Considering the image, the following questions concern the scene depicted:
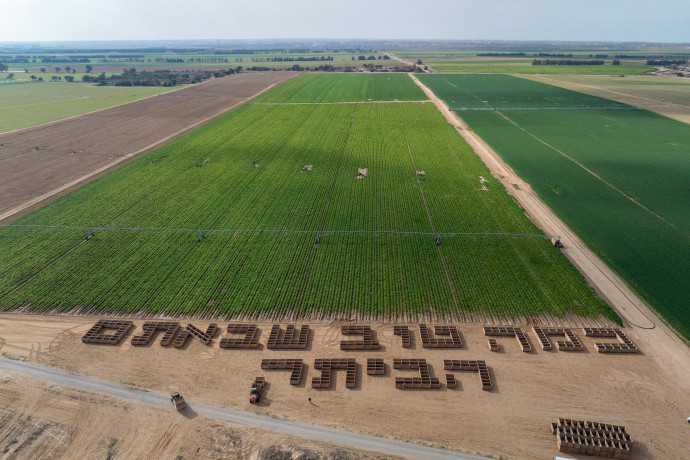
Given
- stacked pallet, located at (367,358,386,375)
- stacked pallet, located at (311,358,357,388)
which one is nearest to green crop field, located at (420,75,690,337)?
stacked pallet, located at (367,358,386,375)

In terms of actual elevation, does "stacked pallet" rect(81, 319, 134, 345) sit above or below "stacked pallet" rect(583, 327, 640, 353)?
below

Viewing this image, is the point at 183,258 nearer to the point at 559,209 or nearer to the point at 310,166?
the point at 310,166

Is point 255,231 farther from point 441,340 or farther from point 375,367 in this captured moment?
point 441,340

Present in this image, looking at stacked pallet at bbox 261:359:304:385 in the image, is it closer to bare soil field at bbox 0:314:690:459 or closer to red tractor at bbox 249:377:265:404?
bare soil field at bbox 0:314:690:459

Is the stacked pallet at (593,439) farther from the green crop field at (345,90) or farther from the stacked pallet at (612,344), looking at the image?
the green crop field at (345,90)

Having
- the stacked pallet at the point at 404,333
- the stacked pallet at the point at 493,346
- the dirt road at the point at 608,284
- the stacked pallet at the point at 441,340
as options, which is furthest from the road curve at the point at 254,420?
the dirt road at the point at 608,284

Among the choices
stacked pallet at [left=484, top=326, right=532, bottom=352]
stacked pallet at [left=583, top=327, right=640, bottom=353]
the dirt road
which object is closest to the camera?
the dirt road

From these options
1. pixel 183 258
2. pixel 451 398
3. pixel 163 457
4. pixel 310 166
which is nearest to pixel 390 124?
pixel 310 166

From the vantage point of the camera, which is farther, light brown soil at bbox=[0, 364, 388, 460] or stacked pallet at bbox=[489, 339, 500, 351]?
stacked pallet at bbox=[489, 339, 500, 351]
